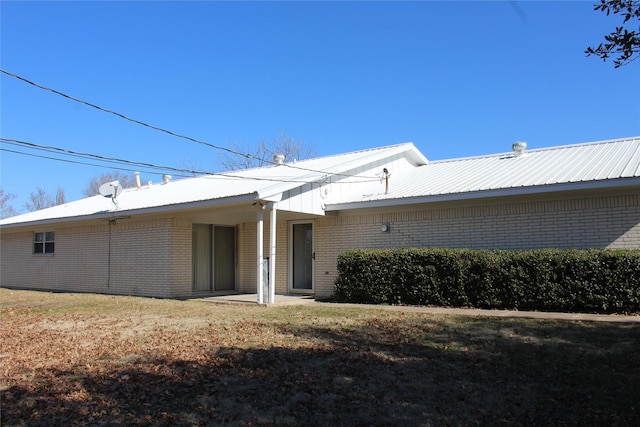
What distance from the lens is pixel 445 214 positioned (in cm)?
1299

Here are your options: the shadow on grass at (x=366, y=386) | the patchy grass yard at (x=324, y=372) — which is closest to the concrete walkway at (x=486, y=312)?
the patchy grass yard at (x=324, y=372)

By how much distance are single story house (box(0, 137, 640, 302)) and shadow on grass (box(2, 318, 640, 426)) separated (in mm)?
4101

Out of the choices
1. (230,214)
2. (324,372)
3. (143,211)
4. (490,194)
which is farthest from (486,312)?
(143,211)

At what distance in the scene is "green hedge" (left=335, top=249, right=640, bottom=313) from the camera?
9.71 metres

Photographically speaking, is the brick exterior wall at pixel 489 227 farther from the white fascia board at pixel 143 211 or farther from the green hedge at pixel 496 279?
the white fascia board at pixel 143 211

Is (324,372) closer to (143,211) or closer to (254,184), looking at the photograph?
(254,184)

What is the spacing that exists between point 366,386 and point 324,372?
694 mm

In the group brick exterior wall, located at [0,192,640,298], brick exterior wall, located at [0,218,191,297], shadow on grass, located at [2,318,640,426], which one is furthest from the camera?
brick exterior wall, located at [0,218,191,297]

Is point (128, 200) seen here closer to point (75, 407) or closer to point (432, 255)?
point (432, 255)

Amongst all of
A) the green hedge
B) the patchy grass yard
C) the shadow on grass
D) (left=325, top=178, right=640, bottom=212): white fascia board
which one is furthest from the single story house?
the shadow on grass

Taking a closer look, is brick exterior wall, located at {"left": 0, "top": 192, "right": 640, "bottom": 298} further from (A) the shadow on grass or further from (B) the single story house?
(A) the shadow on grass

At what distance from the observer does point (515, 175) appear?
1302cm

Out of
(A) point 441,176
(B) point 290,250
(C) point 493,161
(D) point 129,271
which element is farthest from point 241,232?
(C) point 493,161

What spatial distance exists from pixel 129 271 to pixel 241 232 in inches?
145
